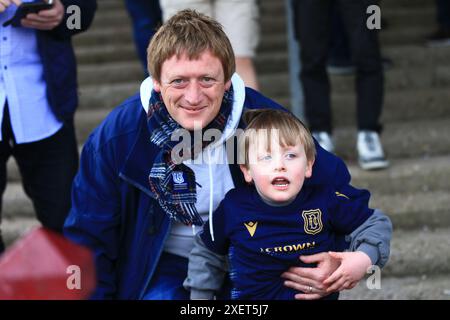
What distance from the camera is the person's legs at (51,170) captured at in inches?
122

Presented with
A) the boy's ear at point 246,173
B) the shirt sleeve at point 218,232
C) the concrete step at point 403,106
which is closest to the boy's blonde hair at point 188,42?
the boy's ear at point 246,173

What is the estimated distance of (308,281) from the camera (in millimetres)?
2379

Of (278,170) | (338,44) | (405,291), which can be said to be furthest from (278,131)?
(338,44)

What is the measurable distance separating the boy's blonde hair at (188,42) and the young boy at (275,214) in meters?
0.23

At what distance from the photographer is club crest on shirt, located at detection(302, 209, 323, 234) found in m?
2.35

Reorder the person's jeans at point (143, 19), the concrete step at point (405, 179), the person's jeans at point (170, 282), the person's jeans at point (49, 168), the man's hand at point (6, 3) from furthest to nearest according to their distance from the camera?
the person's jeans at point (143, 19)
the concrete step at point (405, 179)
the person's jeans at point (49, 168)
the man's hand at point (6, 3)
the person's jeans at point (170, 282)

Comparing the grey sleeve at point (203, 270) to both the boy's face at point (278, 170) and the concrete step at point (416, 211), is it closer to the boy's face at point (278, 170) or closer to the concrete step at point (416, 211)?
the boy's face at point (278, 170)

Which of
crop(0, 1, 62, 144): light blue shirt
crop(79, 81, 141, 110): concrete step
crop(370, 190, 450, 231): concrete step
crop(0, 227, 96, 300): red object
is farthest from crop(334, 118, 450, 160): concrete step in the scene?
crop(0, 227, 96, 300): red object

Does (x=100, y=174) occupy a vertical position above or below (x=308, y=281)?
above

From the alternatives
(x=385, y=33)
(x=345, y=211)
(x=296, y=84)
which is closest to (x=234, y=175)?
(x=345, y=211)

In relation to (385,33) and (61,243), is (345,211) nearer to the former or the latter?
(61,243)

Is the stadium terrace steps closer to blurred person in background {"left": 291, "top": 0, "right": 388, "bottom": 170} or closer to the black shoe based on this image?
the black shoe

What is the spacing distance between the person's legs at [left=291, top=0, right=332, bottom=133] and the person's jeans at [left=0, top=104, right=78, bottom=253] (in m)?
1.43
